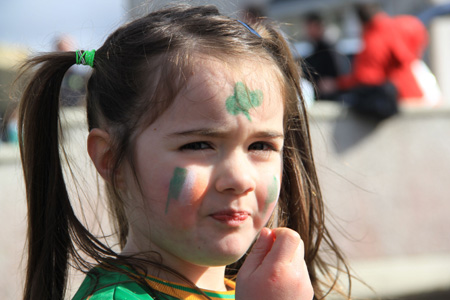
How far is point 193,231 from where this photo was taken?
171 centimetres

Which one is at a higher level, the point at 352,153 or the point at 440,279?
the point at 352,153

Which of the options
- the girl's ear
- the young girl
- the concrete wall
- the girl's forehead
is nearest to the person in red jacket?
the concrete wall

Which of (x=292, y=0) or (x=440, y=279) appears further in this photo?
(x=292, y=0)

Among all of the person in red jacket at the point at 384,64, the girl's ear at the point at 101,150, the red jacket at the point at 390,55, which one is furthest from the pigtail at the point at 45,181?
the red jacket at the point at 390,55

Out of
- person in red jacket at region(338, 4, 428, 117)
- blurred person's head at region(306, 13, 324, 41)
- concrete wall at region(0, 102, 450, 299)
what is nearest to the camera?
concrete wall at region(0, 102, 450, 299)

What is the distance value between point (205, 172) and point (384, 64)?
153 inches

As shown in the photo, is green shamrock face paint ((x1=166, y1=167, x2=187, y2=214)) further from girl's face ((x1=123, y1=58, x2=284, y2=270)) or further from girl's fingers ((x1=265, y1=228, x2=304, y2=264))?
girl's fingers ((x1=265, y1=228, x2=304, y2=264))

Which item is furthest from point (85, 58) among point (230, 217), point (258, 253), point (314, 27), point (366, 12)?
point (314, 27)

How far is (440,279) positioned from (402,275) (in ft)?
1.04

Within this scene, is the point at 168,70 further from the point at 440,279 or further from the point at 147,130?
the point at 440,279

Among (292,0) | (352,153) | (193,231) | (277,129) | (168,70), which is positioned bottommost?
(292,0)

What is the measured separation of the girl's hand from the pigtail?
642 mm

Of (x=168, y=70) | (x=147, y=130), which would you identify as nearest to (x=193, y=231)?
(x=147, y=130)

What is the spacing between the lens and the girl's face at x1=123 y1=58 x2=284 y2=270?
1.69 m
